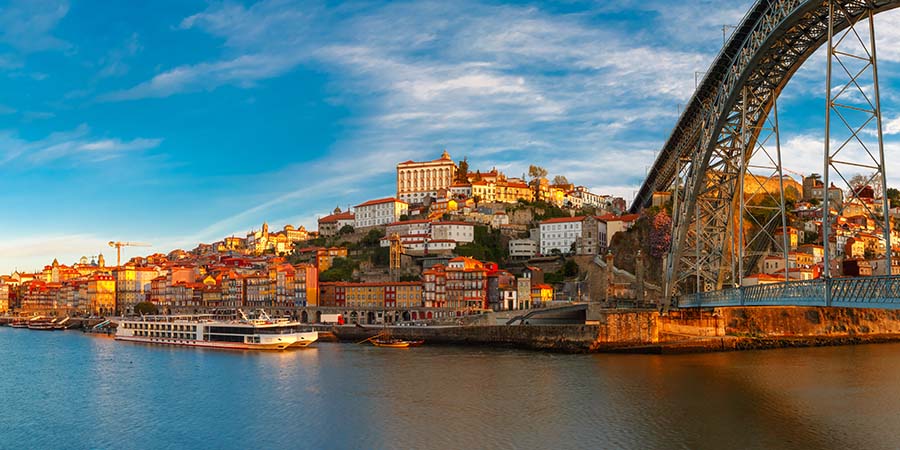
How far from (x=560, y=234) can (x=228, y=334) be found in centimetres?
3007

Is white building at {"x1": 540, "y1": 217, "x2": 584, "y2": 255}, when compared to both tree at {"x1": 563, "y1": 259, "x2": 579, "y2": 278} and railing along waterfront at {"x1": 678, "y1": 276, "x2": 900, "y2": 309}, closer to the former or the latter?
tree at {"x1": 563, "y1": 259, "x2": 579, "y2": 278}

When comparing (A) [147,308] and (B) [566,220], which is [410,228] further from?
(A) [147,308]

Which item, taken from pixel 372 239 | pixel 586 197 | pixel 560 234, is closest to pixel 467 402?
pixel 560 234

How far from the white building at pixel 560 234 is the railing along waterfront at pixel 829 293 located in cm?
3763

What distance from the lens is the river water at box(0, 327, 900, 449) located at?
18.0 metres

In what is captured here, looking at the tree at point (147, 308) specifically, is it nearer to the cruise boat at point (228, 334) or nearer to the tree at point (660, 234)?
the cruise boat at point (228, 334)

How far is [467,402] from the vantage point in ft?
73.1

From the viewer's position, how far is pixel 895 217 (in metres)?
55.8

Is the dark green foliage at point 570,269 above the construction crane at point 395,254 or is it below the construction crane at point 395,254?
below

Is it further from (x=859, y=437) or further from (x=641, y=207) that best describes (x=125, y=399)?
(x=641, y=207)

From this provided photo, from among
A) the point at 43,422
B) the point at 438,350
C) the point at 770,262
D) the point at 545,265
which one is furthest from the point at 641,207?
the point at 43,422

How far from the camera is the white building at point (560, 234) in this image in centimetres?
6131

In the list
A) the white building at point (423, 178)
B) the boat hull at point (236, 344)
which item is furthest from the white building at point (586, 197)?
the boat hull at point (236, 344)

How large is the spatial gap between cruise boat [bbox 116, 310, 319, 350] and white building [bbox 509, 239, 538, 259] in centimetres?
2205
